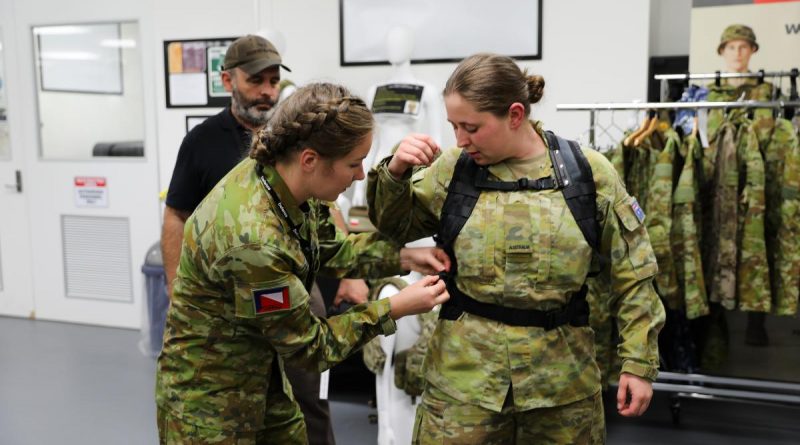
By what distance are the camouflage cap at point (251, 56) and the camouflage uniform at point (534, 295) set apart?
921mm

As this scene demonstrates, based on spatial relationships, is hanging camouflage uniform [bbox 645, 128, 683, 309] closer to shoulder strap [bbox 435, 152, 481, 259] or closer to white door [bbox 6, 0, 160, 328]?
shoulder strap [bbox 435, 152, 481, 259]

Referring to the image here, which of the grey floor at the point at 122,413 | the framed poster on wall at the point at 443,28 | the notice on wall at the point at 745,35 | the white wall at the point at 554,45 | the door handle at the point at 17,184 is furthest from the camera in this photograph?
the door handle at the point at 17,184

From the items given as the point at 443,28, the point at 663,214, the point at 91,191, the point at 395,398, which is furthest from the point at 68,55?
the point at 663,214

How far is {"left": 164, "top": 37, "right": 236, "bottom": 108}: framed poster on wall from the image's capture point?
192 inches

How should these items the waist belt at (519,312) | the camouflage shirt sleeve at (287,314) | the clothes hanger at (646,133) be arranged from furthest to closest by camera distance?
the clothes hanger at (646,133)
the waist belt at (519,312)
the camouflage shirt sleeve at (287,314)

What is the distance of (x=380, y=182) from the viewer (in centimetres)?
165

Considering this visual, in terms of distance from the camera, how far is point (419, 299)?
1.52m

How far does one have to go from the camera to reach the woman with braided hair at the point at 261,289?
4.56 ft

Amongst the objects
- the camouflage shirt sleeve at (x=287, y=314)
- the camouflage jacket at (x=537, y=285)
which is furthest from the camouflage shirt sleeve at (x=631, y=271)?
the camouflage shirt sleeve at (x=287, y=314)

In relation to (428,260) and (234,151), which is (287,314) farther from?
(234,151)

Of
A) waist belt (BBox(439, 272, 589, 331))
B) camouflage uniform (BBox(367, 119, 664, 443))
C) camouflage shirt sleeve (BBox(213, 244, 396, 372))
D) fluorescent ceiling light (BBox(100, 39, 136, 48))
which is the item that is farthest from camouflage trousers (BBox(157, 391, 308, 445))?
fluorescent ceiling light (BBox(100, 39, 136, 48))

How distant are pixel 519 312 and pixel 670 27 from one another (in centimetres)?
299

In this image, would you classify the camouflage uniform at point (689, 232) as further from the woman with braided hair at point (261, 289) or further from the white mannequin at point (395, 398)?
the woman with braided hair at point (261, 289)

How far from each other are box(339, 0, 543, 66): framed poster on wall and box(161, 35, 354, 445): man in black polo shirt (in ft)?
6.79
